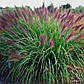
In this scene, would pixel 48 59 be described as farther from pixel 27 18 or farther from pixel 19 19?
pixel 19 19

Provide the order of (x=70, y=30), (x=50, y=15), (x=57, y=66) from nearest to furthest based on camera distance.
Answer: (x=57, y=66) < (x=70, y=30) < (x=50, y=15)

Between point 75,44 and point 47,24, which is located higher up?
point 47,24

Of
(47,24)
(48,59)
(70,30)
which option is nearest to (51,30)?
(47,24)

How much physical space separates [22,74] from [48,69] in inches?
23.8

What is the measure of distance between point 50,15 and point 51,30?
0.53 meters

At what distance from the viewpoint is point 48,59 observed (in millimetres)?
3045

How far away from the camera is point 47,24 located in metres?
3.63

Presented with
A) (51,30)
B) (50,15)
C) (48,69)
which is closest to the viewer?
(48,69)

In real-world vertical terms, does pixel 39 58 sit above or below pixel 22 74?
above

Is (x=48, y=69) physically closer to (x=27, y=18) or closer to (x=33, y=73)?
(x=33, y=73)

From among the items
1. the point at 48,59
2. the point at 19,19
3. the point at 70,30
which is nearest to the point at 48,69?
the point at 48,59

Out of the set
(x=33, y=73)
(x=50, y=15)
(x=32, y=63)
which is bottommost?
(x=33, y=73)

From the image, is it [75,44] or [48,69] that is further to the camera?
[75,44]

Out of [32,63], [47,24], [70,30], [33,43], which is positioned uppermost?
[47,24]
